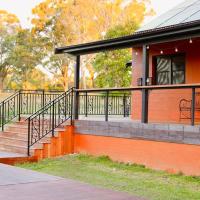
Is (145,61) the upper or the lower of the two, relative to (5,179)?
upper

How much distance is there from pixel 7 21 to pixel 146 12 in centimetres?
1364

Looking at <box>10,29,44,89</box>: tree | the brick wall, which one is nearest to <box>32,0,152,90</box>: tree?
<box>10,29,44,89</box>: tree

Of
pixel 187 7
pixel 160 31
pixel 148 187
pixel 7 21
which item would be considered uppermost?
pixel 7 21

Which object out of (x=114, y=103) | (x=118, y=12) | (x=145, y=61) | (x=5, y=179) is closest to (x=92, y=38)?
(x=118, y=12)

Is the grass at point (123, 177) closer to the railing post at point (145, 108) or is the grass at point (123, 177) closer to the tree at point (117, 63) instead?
the railing post at point (145, 108)

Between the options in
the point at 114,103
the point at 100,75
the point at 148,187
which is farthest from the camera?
the point at 100,75

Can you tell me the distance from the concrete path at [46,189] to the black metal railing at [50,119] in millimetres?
4211

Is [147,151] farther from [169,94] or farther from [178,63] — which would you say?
[178,63]

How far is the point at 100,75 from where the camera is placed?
100ft

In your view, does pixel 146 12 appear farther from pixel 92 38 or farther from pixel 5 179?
pixel 5 179

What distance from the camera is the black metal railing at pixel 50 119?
51.0ft

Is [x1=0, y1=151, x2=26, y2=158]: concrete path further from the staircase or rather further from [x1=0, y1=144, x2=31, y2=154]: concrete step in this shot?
[x1=0, y1=144, x2=31, y2=154]: concrete step

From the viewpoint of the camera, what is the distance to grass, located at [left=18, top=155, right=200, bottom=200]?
9.63 m

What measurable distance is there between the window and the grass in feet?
13.8
